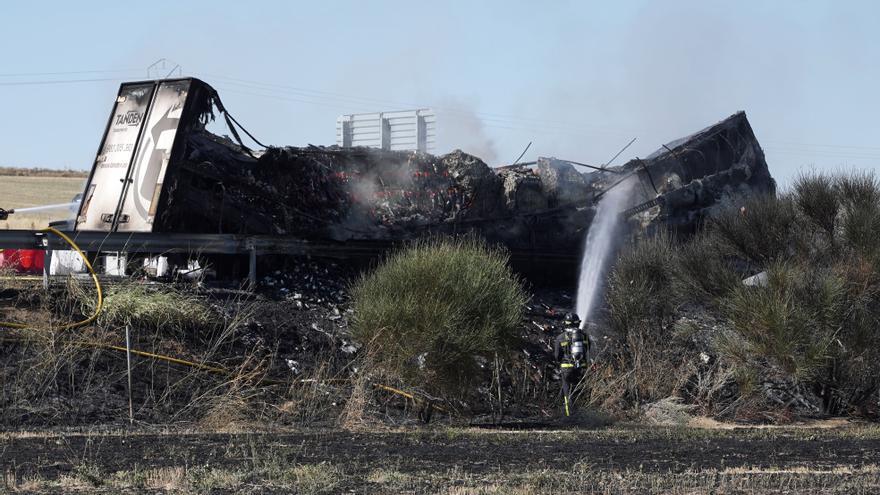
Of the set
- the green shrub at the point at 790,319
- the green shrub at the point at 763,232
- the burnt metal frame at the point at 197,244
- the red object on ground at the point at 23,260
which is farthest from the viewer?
the green shrub at the point at 763,232

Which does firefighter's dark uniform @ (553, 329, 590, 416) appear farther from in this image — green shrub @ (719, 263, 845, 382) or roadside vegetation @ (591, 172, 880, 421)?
green shrub @ (719, 263, 845, 382)

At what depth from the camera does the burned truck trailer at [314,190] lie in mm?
19141

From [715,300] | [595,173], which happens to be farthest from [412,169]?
[715,300]

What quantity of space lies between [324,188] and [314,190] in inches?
9.4

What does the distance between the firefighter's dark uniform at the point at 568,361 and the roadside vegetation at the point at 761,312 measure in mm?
759

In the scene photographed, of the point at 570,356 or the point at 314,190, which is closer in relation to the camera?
the point at 570,356

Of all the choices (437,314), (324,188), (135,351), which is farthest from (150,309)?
(324,188)

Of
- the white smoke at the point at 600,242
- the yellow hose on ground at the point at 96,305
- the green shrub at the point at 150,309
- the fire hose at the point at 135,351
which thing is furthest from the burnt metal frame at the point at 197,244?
the white smoke at the point at 600,242

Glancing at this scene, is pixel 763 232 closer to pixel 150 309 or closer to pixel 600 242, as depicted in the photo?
pixel 600 242

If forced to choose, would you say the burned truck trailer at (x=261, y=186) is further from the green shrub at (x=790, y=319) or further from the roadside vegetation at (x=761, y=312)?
the green shrub at (x=790, y=319)

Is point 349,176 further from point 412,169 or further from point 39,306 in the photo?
point 39,306

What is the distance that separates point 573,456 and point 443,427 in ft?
13.1

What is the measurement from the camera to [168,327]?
1675cm

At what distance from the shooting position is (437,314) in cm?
1639
